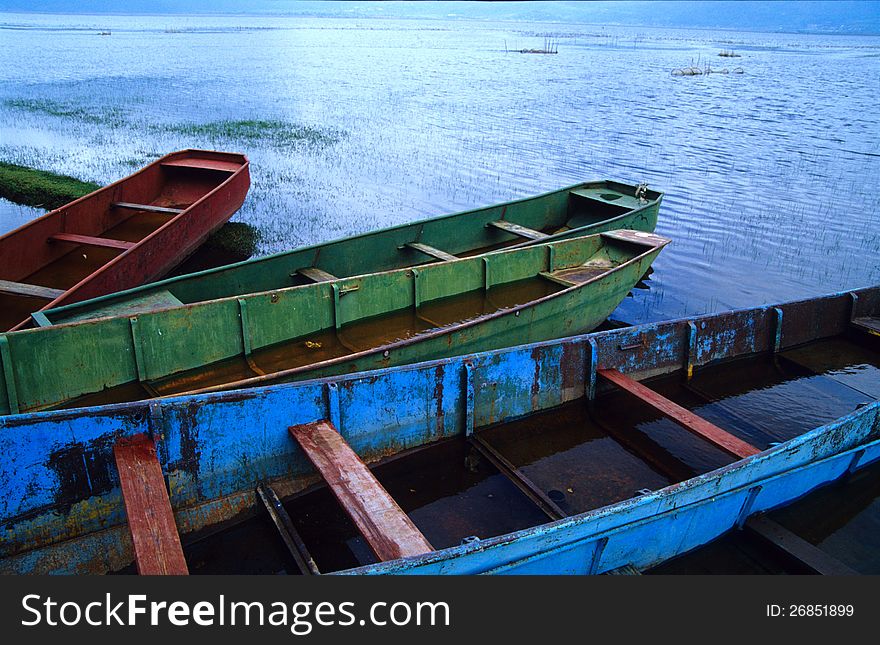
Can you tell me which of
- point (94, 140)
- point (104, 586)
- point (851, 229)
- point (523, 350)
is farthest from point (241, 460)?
point (94, 140)

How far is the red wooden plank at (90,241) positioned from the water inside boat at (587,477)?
6.02 meters

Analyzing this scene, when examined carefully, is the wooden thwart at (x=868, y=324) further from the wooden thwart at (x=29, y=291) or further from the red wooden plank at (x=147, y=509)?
the wooden thwart at (x=29, y=291)

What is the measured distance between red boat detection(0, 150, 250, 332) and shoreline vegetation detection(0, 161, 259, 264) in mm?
1048

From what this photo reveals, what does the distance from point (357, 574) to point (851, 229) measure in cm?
1565

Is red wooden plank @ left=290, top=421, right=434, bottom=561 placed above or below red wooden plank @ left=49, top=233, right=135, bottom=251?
below

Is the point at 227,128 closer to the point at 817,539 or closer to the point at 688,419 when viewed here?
the point at 688,419

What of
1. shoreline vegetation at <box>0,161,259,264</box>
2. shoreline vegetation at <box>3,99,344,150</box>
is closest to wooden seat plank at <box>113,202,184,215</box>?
shoreline vegetation at <box>0,161,259,264</box>

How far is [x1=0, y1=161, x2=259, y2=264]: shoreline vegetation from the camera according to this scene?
43.7 ft

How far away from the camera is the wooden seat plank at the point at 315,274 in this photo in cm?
880

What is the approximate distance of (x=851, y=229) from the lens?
15.1m

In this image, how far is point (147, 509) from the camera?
424cm

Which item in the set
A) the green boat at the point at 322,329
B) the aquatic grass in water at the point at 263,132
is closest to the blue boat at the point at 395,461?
the green boat at the point at 322,329

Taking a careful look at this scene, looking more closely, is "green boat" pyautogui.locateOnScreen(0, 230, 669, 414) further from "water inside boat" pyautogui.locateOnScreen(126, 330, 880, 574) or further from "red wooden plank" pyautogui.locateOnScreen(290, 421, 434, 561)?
"water inside boat" pyautogui.locateOnScreen(126, 330, 880, 574)

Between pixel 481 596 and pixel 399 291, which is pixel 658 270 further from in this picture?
pixel 481 596
